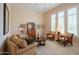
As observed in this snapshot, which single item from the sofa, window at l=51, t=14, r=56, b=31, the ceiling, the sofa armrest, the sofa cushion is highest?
the ceiling

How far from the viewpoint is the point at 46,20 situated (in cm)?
297

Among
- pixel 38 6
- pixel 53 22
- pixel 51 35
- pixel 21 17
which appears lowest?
pixel 51 35

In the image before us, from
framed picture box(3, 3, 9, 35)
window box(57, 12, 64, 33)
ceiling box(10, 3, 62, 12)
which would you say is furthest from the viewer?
window box(57, 12, 64, 33)

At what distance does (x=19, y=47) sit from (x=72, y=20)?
4.72ft

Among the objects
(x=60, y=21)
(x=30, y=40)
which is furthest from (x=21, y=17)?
(x=60, y=21)

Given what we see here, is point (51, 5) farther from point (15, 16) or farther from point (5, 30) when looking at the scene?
point (5, 30)

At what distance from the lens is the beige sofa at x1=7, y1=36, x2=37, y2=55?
2719 mm

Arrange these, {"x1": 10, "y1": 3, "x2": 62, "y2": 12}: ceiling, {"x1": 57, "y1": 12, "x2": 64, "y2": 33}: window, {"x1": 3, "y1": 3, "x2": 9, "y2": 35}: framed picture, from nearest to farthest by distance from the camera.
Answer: {"x1": 3, "y1": 3, "x2": 9, "y2": 35}: framed picture < {"x1": 10, "y1": 3, "x2": 62, "y2": 12}: ceiling < {"x1": 57, "y1": 12, "x2": 64, "y2": 33}: window

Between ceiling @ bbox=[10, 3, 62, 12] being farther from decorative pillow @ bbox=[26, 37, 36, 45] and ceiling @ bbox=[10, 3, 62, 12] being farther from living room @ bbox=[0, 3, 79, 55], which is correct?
decorative pillow @ bbox=[26, 37, 36, 45]

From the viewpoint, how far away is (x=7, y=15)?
2744 millimetres

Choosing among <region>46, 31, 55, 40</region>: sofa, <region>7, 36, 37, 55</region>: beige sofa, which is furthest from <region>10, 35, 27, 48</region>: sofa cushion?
<region>46, 31, 55, 40</region>: sofa

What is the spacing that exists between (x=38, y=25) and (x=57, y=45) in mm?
673

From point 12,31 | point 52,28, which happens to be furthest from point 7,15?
point 52,28

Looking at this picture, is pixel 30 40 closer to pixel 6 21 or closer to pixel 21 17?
Answer: pixel 21 17
